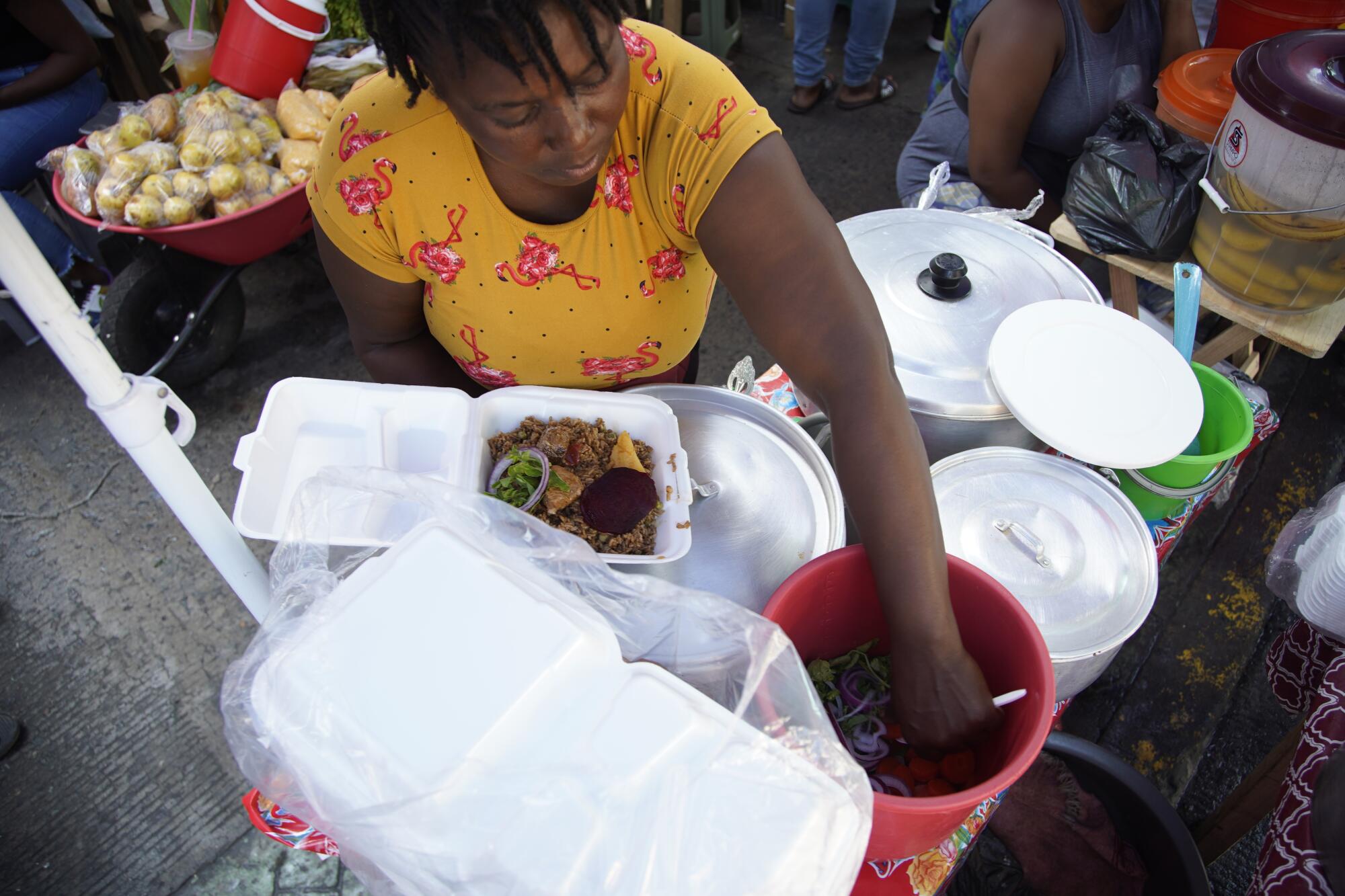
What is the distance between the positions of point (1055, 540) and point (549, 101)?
0.91 m

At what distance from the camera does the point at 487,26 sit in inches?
31.7

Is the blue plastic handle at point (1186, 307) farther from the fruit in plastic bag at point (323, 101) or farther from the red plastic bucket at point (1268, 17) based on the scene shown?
the fruit in plastic bag at point (323, 101)

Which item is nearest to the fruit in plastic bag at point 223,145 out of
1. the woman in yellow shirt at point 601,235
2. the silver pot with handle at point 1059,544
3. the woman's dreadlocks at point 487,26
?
the woman in yellow shirt at point 601,235

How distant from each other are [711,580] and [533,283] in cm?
54

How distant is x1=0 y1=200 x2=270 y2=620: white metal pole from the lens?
2.81 ft

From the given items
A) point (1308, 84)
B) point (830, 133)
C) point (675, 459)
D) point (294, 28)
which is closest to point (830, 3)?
point (830, 133)

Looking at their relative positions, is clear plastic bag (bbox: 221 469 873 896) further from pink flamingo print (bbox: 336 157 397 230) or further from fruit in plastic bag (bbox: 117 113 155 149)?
fruit in plastic bag (bbox: 117 113 155 149)

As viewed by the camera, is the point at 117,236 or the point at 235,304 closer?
the point at 117,236

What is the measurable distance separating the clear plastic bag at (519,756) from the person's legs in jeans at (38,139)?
9.52ft

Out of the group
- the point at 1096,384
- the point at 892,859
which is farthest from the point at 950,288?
the point at 892,859

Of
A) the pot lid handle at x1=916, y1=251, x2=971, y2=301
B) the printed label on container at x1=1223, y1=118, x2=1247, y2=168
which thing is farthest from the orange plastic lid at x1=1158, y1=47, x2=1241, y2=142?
the pot lid handle at x1=916, y1=251, x2=971, y2=301

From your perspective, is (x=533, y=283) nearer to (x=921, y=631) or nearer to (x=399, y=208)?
(x=399, y=208)

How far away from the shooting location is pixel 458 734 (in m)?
0.64

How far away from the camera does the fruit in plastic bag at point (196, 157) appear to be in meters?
2.52
